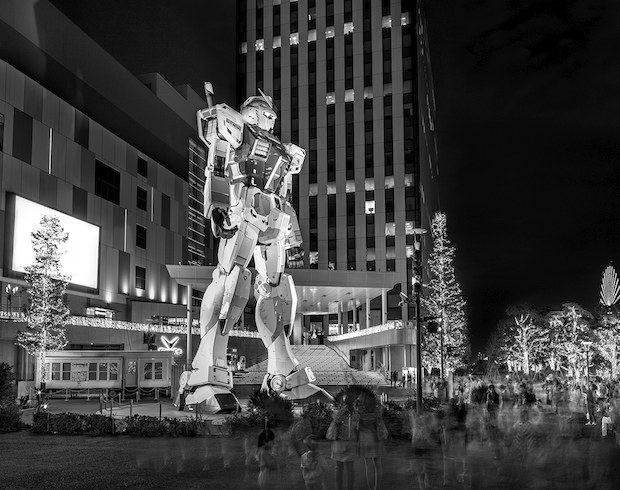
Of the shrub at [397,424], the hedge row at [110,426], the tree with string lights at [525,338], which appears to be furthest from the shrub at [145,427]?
the tree with string lights at [525,338]

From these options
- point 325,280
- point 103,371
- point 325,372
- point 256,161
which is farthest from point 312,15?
point 256,161

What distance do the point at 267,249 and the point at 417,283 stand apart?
18.5 ft

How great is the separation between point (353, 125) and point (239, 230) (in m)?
71.2

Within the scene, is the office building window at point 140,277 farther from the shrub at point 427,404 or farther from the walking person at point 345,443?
the walking person at point 345,443

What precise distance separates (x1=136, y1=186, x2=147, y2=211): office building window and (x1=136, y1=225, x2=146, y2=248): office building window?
1955 millimetres

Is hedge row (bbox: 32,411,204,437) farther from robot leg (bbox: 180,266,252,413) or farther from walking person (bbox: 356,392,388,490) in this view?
walking person (bbox: 356,392,388,490)

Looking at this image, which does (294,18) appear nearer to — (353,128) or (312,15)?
(312,15)

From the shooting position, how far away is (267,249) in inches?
936

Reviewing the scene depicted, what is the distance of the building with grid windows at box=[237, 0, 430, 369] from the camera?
88438 mm

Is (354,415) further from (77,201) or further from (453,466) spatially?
(77,201)

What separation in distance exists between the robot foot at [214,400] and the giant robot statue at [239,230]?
33 mm

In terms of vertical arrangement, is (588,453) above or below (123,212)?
below

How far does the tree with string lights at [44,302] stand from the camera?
39.2m

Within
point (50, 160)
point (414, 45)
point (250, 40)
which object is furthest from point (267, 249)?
point (250, 40)
